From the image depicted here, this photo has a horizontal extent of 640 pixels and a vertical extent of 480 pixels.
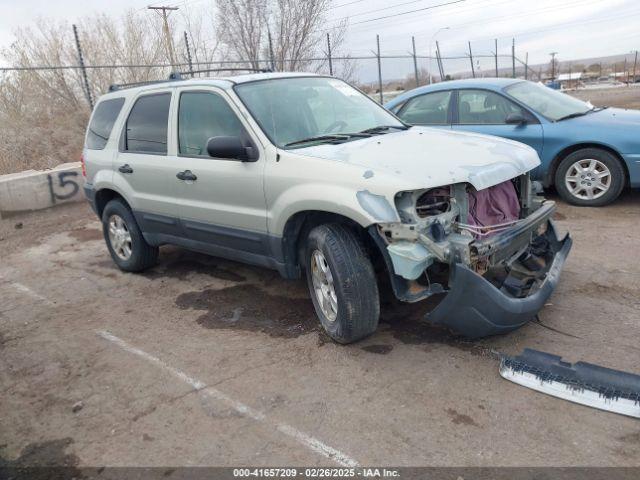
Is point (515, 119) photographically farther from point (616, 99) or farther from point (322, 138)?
point (616, 99)

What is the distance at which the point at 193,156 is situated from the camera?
4758 millimetres

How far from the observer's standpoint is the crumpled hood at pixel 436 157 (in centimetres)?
346

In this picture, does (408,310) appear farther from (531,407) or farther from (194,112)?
(194,112)

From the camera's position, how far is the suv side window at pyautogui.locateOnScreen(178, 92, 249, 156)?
4434 mm

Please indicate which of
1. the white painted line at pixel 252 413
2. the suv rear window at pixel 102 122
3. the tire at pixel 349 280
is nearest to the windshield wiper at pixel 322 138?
the tire at pixel 349 280

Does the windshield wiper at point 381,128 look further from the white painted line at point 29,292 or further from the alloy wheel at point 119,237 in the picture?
the white painted line at point 29,292

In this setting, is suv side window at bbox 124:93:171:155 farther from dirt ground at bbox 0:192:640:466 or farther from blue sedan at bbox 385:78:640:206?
blue sedan at bbox 385:78:640:206

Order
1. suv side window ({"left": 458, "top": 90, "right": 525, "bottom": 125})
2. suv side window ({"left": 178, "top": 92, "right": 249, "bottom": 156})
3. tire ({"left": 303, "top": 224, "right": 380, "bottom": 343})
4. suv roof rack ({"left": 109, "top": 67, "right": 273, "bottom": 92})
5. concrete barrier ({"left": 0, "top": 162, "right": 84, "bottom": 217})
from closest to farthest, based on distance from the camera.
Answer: tire ({"left": 303, "top": 224, "right": 380, "bottom": 343}) < suv side window ({"left": 178, "top": 92, "right": 249, "bottom": 156}) < suv roof rack ({"left": 109, "top": 67, "right": 273, "bottom": 92}) < suv side window ({"left": 458, "top": 90, "right": 525, "bottom": 125}) < concrete barrier ({"left": 0, "top": 162, "right": 84, "bottom": 217})

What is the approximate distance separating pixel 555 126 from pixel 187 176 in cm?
464

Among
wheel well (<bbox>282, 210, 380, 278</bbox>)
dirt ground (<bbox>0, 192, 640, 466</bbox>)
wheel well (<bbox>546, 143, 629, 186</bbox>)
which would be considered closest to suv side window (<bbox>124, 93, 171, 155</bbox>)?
dirt ground (<bbox>0, 192, 640, 466</bbox>)

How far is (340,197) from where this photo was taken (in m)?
3.58

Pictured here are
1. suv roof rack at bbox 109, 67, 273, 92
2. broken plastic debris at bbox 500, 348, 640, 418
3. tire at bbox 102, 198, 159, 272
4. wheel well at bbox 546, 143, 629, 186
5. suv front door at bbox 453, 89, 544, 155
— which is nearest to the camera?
broken plastic debris at bbox 500, 348, 640, 418

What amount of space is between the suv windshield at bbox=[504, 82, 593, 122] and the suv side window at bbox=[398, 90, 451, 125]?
823mm

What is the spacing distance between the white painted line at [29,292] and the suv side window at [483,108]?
551cm
